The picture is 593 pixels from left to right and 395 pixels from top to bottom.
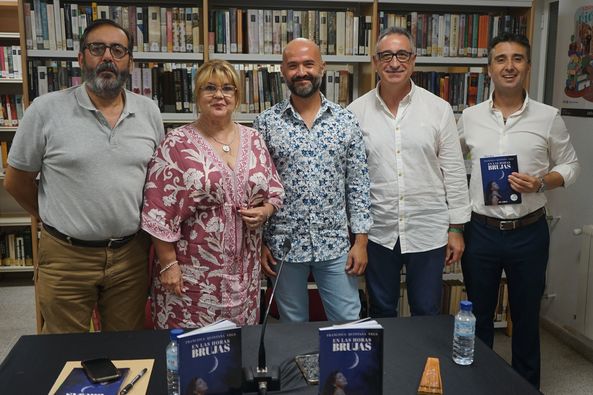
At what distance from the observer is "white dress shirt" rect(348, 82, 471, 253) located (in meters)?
2.22

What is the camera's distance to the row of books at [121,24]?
2.93 m

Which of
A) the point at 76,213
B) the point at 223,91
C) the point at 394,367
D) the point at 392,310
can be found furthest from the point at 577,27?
the point at 76,213

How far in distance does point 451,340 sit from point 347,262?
69 cm

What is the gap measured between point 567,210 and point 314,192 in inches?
78.3

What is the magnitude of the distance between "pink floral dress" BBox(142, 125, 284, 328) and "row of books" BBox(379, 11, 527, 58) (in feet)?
5.57

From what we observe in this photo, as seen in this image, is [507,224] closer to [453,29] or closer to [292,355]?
[292,355]

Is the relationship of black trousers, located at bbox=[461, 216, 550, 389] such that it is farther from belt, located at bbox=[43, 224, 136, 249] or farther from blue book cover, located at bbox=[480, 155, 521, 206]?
belt, located at bbox=[43, 224, 136, 249]

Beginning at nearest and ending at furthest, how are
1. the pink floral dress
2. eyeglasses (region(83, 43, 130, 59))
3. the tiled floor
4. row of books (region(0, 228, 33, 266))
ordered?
the pink floral dress, eyeglasses (region(83, 43, 130, 59)), the tiled floor, row of books (region(0, 228, 33, 266))

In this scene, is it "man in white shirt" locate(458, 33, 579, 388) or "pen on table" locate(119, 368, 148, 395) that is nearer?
"pen on table" locate(119, 368, 148, 395)

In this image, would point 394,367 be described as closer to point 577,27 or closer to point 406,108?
point 406,108

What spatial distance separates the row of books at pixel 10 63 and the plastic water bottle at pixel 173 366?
3.71 meters

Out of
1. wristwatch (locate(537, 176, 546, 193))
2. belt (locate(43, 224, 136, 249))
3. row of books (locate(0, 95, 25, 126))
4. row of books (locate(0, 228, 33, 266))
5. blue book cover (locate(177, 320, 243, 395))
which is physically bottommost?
row of books (locate(0, 228, 33, 266))

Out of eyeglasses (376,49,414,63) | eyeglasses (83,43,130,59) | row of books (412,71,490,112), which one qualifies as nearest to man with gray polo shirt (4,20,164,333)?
eyeglasses (83,43,130,59)

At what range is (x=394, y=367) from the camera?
4.63ft
